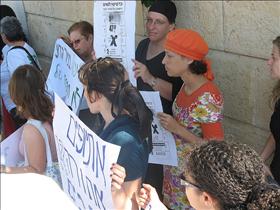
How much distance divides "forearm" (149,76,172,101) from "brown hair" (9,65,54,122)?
693mm

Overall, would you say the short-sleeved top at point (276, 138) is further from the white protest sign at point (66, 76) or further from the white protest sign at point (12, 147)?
the white protest sign at point (12, 147)

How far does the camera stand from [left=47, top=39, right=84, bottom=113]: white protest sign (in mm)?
3330

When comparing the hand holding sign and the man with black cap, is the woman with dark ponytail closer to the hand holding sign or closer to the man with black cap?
the hand holding sign

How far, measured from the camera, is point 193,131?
9.57 ft

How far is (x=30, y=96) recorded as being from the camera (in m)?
2.96

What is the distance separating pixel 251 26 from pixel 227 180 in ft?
7.41

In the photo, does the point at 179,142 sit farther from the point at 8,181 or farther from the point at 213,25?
the point at 8,181

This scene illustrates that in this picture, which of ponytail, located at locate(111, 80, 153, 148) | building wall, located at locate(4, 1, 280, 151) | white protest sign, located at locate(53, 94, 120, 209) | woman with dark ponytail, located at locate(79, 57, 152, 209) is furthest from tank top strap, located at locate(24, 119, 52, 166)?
building wall, located at locate(4, 1, 280, 151)

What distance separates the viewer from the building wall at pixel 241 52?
11.8 feet

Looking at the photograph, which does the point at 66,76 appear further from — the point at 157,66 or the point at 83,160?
the point at 83,160

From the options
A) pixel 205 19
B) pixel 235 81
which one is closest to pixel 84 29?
pixel 205 19

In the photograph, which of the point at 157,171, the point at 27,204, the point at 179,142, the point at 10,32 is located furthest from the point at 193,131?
the point at 10,32

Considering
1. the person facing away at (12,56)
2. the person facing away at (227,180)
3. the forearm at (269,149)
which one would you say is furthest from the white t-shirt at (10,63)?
the person facing away at (227,180)

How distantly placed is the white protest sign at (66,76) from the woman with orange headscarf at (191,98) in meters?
0.69
